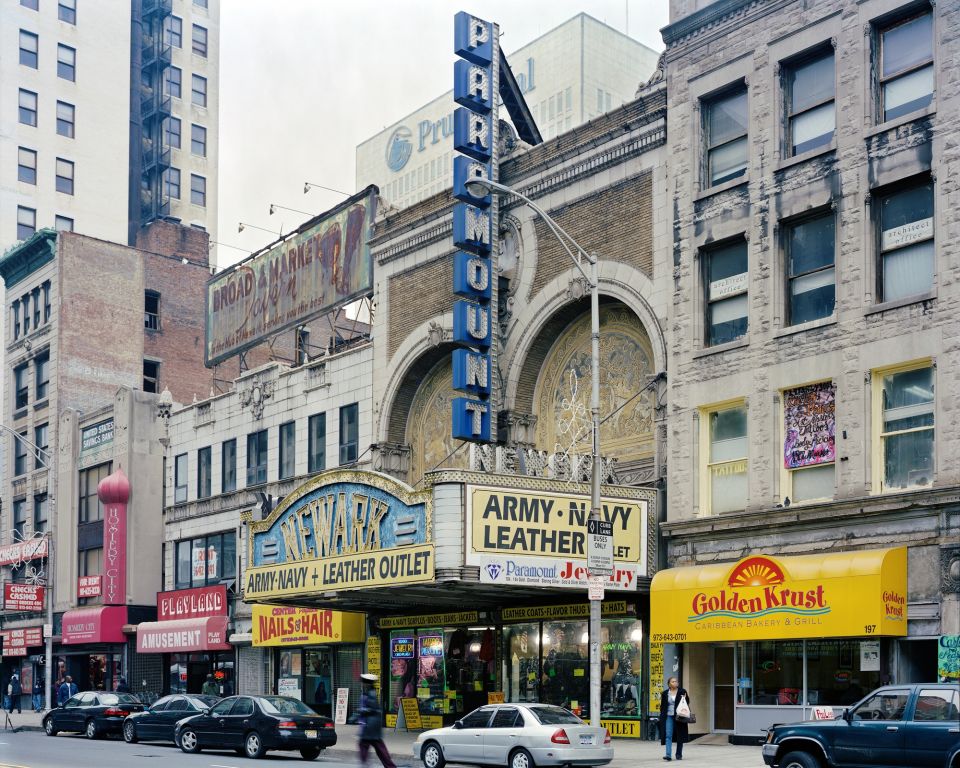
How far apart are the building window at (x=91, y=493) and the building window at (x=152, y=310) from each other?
10.2 meters

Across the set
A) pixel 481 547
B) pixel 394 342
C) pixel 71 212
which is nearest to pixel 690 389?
pixel 481 547

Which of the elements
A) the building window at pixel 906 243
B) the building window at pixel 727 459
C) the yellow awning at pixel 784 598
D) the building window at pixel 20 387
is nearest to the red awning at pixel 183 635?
the building window at pixel 20 387

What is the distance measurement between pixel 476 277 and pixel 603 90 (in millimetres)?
72029

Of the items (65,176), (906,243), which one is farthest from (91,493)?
(906,243)

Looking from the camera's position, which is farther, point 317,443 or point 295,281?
point 295,281

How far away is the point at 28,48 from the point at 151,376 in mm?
28699

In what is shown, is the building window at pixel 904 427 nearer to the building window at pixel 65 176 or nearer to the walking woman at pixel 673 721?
the walking woman at pixel 673 721

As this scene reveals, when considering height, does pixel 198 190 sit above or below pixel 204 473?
above

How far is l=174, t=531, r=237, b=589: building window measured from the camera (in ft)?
161

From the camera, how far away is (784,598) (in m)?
27.0

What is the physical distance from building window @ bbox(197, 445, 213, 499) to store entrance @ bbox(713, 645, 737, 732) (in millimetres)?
25953

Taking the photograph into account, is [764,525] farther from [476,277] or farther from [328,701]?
[328,701]

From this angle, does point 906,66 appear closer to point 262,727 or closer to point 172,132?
point 262,727

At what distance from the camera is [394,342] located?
40.7 meters
